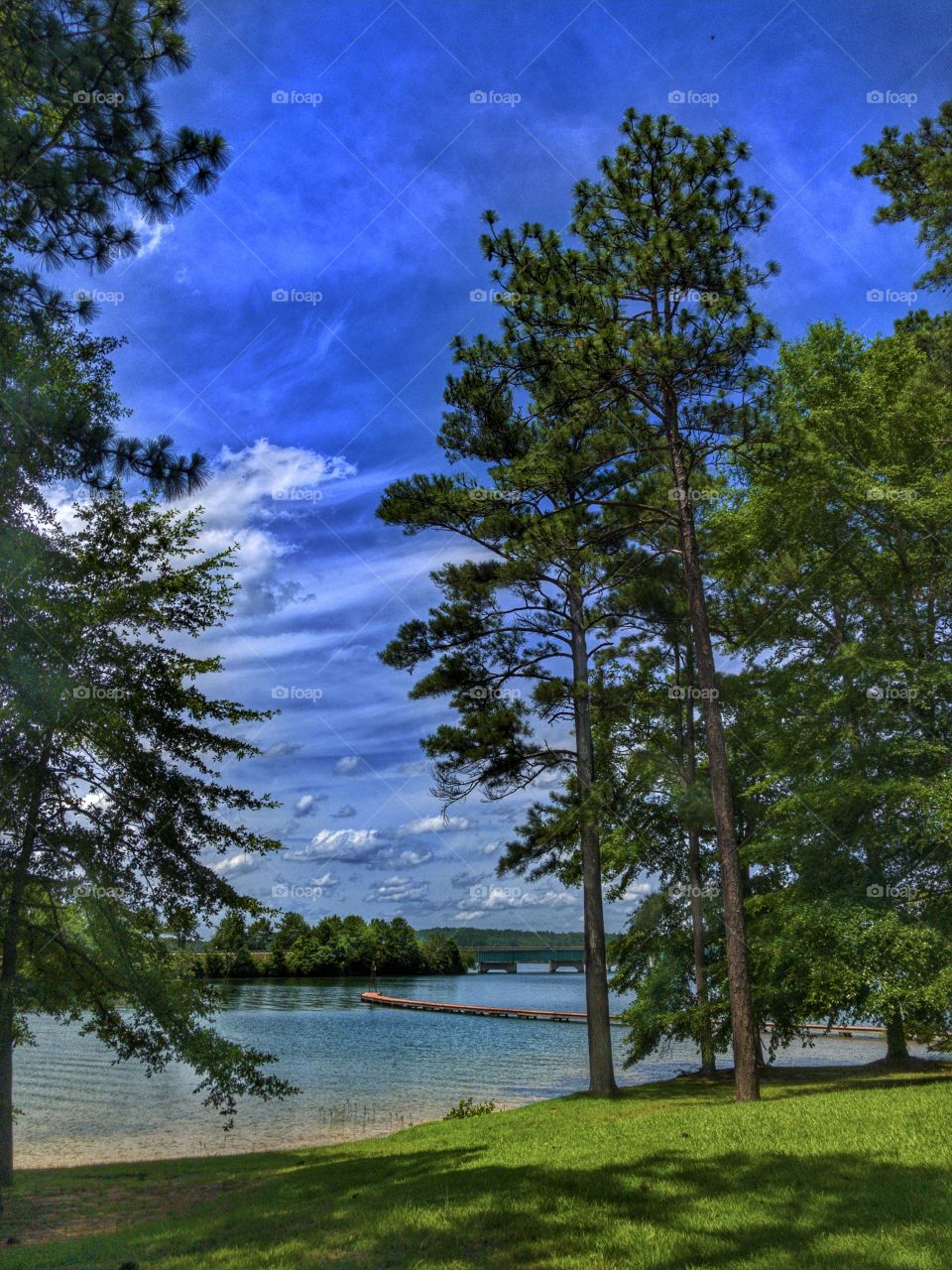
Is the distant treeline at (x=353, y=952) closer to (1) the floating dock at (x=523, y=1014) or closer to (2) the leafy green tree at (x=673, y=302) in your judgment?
(1) the floating dock at (x=523, y=1014)

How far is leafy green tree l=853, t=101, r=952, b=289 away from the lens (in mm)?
11727

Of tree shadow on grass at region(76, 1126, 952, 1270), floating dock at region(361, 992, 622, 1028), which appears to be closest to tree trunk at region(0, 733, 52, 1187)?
tree shadow on grass at region(76, 1126, 952, 1270)

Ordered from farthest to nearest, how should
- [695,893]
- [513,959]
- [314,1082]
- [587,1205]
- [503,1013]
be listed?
[513,959] < [503,1013] < [314,1082] < [695,893] < [587,1205]

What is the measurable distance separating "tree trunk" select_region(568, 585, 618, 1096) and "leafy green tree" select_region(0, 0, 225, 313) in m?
13.1

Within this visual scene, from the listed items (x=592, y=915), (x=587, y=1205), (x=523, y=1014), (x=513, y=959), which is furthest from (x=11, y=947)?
(x=513, y=959)

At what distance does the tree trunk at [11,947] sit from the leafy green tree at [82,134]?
278 inches

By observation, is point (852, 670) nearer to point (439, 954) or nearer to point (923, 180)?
point (923, 180)

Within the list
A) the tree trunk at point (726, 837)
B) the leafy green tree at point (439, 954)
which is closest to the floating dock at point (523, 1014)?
the tree trunk at point (726, 837)

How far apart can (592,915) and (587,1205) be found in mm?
12832

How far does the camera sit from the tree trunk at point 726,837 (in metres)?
13.1

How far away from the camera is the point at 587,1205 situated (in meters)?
6.38

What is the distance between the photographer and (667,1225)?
5.71 metres

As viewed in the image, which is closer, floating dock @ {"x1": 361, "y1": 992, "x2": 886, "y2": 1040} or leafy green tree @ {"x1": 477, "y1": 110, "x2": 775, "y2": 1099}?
leafy green tree @ {"x1": 477, "y1": 110, "x2": 775, "y2": 1099}

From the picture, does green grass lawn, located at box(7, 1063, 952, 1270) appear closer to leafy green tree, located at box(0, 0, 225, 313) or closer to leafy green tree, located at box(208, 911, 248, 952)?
leafy green tree, located at box(208, 911, 248, 952)
